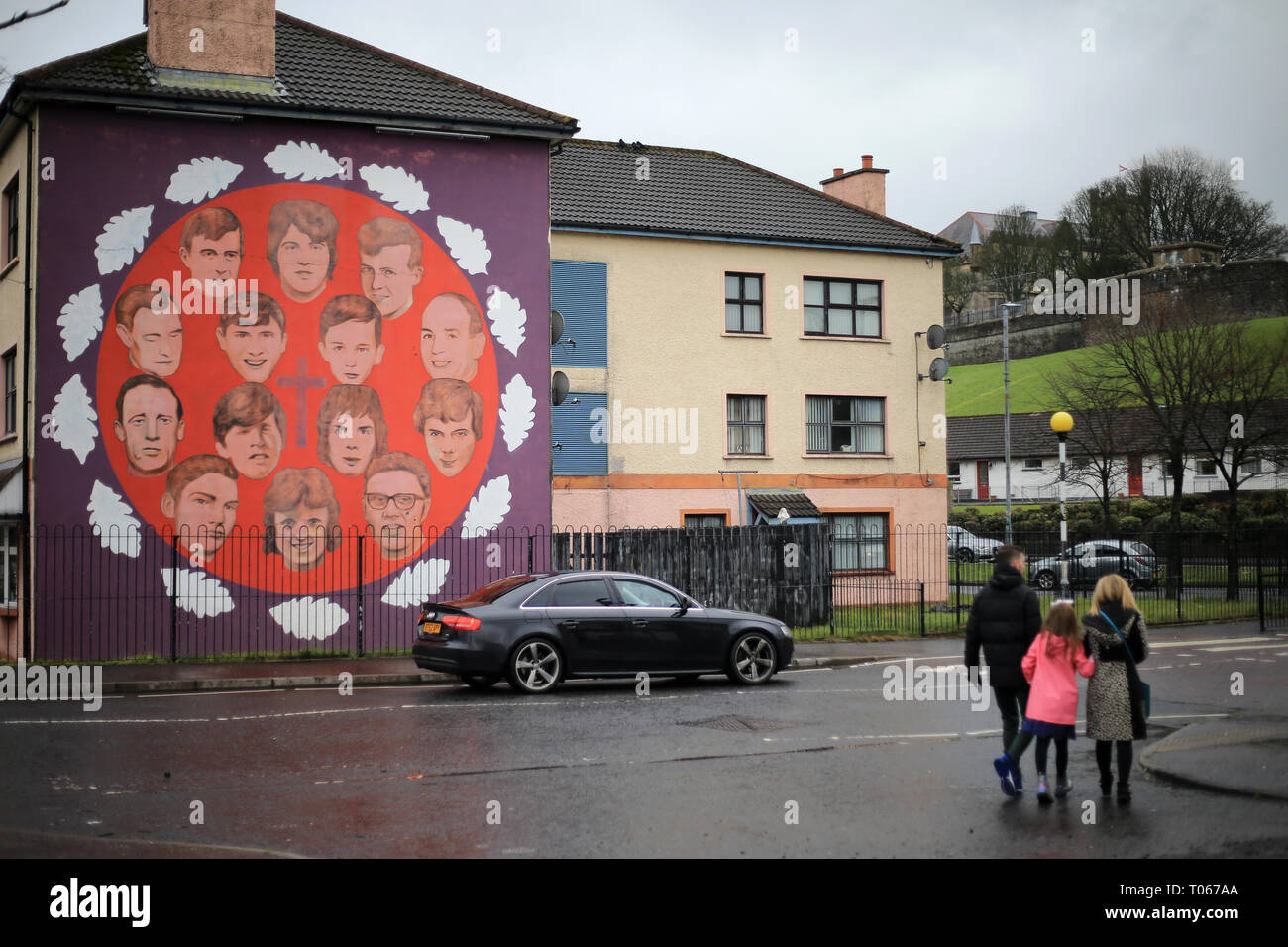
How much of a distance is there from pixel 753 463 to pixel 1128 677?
74.8ft

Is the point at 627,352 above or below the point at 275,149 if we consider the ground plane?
below

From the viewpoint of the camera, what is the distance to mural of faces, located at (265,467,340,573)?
21688mm

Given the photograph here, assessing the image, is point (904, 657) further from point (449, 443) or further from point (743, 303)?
point (743, 303)

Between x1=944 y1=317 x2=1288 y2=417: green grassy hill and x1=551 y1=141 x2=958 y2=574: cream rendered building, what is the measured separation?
35004 millimetres

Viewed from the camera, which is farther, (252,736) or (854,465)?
(854,465)

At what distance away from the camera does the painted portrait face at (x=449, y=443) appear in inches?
899

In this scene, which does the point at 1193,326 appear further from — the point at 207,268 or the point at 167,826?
the point at 167,826

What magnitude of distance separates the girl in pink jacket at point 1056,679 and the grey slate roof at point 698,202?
22.5 meters

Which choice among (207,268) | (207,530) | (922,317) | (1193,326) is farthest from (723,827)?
(1193,326)

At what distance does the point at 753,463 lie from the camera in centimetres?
3188

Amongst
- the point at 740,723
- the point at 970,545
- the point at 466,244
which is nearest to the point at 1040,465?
the point at 970,545

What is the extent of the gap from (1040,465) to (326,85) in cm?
4919

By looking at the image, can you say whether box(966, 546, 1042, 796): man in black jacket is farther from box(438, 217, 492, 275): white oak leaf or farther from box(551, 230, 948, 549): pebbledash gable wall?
box(551, 230, 948, 549): pebbledash gable wall

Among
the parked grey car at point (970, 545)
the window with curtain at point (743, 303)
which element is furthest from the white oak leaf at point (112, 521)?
the parked grey car at point (970, 545)
